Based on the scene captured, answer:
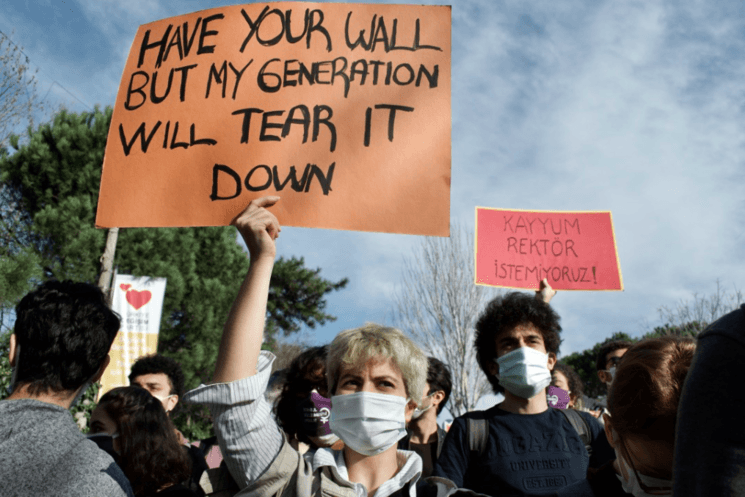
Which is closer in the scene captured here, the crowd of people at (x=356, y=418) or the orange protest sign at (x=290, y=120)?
the crowd of people at (x=356, y=418)

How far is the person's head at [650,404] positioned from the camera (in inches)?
49.3

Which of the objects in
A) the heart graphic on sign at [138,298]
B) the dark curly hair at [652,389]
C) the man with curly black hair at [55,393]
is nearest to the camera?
the dark curly hair at [652,389]

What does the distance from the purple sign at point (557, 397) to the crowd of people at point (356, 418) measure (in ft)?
5.09

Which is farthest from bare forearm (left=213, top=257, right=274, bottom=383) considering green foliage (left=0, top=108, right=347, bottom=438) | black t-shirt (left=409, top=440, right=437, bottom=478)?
green foliage (left=0, top=108, right=347, bottom=438)

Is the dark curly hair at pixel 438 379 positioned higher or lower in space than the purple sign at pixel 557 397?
higher

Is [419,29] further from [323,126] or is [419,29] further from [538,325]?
[538,325]

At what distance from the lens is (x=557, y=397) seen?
176 inches

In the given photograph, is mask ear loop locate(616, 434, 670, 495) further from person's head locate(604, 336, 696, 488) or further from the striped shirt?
the striped shirt

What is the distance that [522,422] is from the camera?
251cm

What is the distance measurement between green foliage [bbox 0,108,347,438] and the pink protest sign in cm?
1132

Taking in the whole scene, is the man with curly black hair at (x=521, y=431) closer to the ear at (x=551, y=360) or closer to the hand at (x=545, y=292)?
the ear at (x=551, y=360)

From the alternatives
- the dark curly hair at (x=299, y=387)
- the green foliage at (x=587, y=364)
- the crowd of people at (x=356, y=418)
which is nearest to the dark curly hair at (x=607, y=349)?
the crowd of people at (x=356, y=418)

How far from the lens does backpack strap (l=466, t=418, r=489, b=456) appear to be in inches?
93.9

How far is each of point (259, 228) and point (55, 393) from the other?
75 cm
